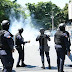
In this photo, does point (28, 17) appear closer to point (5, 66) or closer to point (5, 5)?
point (5, 5)

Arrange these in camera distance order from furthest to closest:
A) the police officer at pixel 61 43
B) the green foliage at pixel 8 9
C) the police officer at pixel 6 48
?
the green foliage at pixel 8 9
the police officer at pixel 61 43
the police officer at pixel 6 48

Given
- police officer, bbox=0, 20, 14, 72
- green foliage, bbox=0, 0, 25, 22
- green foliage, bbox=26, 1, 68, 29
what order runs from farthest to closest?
green foliage, bbox=26, 1, 68, 29 < green foliage, bbox=0, 0, 25, 22 < police officer, bbox=0, 20, 14, 72

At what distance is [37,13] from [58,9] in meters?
8.20

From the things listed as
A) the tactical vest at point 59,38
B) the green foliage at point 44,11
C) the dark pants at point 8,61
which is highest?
the green foliage at point 44,11

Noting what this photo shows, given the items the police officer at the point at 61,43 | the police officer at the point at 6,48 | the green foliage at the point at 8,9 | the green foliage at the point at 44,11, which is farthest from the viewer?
the green foliage at the point at 44,11

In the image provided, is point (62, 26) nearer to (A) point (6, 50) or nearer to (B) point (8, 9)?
(A) point (6, 50)

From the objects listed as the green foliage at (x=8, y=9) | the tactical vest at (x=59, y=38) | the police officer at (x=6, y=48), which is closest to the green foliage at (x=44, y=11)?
the green foliage at (x=8, y=9)

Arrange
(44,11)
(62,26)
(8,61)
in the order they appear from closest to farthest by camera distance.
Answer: (8,61), (62,26), (44,11)

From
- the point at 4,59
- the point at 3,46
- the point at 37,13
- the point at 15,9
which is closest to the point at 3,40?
the point at 3,46

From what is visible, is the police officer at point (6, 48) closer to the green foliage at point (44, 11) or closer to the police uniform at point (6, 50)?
the police uniform at point (6, 50)

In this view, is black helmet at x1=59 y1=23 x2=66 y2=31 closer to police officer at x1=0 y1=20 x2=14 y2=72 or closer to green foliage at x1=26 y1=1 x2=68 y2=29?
police officer at x1=0 y1=20 x2=14 y2=72

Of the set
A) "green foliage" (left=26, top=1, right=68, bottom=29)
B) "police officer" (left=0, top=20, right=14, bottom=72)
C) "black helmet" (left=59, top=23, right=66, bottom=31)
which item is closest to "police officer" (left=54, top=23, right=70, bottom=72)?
"black helmet" (left=59, top=23, right=66, bottom=31)

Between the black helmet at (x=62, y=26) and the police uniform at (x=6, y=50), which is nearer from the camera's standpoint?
the police uniform at (x=6, y=50)

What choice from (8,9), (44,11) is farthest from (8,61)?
(44,11)
